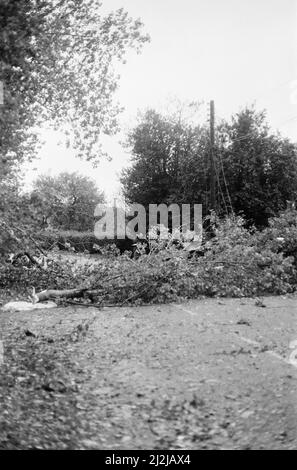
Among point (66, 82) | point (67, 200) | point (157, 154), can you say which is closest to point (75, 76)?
point (66, 82)

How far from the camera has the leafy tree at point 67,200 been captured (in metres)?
9.83

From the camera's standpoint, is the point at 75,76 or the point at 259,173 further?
the point at 259,173

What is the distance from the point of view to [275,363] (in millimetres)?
5234

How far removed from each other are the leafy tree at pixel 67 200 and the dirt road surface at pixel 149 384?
112 inches

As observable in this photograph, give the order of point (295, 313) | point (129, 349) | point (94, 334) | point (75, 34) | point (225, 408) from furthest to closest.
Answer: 1. point (75, 34)
2. point (295, 313)
3. point (94, 334)
4. point (129, 349)
5. point (225, 408)

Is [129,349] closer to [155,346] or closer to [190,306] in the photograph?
[155,346]

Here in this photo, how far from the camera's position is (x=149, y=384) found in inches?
181

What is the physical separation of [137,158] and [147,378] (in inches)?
1064

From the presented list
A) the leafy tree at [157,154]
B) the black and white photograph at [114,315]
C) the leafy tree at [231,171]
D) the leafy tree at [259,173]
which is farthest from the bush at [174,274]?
the leafy tree at [157,154]

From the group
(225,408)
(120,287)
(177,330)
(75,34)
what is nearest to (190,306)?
(120,287)

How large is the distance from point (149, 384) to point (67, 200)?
174 ft

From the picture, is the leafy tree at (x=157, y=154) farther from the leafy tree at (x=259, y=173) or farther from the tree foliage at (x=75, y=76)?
the tree foliage at (x=75, y=76)

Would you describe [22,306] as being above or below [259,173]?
below

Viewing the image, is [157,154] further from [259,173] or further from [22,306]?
[22,306]
